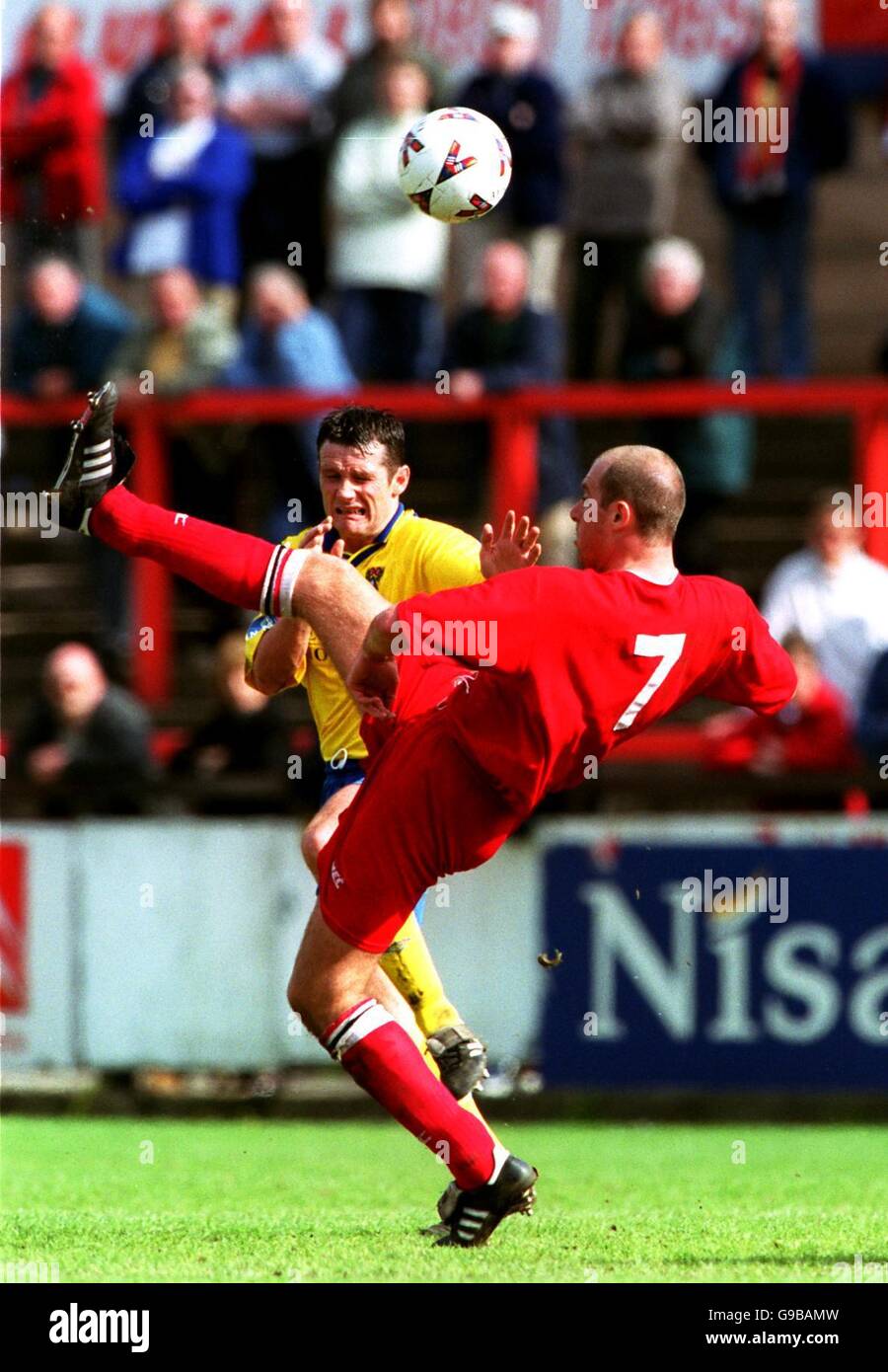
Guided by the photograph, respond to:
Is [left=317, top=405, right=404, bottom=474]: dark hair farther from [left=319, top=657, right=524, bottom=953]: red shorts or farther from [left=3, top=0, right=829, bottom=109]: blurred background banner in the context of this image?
[left=3, top=0, right=829, bottom=109]: blurred background banner

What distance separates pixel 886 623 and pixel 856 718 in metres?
0.52

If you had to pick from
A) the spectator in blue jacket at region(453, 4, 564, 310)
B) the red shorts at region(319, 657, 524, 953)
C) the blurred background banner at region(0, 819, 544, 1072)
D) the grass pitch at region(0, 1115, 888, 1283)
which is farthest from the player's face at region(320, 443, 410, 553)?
the spectator in blue jacket at region(453, 4, 564, 310)

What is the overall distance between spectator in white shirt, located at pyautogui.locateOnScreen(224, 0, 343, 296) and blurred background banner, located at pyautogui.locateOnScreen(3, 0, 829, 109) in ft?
1.39

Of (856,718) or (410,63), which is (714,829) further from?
(410,63)

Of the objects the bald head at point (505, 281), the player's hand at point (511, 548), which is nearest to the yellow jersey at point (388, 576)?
the player's hand at point (511, 548)

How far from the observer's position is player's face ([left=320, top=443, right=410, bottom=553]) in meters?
7.34

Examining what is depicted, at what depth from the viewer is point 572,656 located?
6434mm

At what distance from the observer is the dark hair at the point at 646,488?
21.5ft

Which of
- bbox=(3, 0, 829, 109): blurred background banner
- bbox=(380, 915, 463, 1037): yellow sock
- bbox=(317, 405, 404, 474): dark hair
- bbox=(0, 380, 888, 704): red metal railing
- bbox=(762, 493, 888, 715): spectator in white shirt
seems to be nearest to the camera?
bbox=(317, 405, 404, 474): dark hair

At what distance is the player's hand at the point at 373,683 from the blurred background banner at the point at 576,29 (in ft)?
28.2

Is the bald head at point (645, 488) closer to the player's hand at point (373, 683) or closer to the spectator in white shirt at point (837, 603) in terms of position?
the player's hand at point (373, 683)

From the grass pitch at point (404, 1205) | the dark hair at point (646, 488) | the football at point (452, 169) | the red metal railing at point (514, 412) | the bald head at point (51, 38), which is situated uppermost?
the bald head at point (51, 38)

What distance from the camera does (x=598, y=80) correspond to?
44.5 feet

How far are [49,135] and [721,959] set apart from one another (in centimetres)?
617
